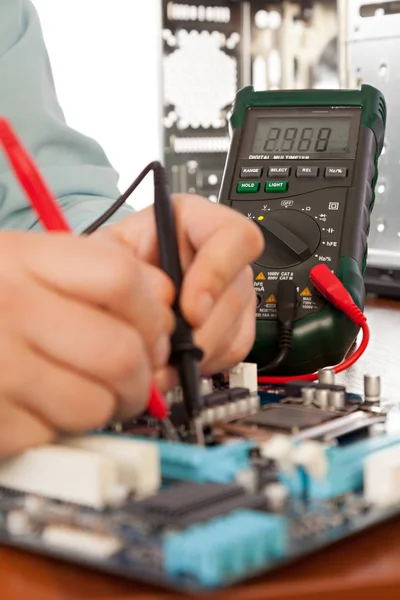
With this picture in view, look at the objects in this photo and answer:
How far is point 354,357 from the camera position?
32.8 inches

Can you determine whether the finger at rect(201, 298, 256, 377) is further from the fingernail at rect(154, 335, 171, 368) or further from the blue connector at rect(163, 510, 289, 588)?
the blue connector at rect(163, 510, 289, 588)

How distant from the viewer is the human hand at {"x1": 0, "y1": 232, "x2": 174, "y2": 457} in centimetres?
46

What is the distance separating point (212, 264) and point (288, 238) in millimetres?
271

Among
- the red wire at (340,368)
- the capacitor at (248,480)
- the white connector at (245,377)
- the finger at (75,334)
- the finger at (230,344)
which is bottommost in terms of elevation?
the red wire at (340,368)

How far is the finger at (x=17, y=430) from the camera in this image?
1.53 feet

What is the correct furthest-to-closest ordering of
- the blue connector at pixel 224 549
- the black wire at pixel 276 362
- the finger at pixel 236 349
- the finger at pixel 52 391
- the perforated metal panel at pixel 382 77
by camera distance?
the perforated metal panel at pixel 382 77 < the black wire at pixel 276 362 < the finger at pixel 236 349 < the finger at pixel 52 391 < the blue connector at pixel 224 549

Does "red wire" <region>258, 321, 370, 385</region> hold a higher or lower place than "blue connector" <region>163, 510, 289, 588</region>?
lower

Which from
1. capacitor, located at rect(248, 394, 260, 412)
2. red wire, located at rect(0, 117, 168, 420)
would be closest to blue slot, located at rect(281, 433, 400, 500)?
capacitor, located at rect(248, 394, 260, 412)

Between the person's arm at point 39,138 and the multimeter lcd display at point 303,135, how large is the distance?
154 mm

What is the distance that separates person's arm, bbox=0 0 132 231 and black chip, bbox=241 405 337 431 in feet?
1.47

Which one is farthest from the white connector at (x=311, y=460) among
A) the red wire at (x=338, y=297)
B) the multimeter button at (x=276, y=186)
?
the multimeter button at (x=276, y=186)

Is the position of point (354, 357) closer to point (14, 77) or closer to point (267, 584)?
point (267, 584)

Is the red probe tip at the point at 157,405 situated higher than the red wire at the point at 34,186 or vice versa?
the red wire at the point at 34,186

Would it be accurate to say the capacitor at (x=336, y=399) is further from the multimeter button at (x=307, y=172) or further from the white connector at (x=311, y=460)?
the multimeter button at (x=307, y=172)
